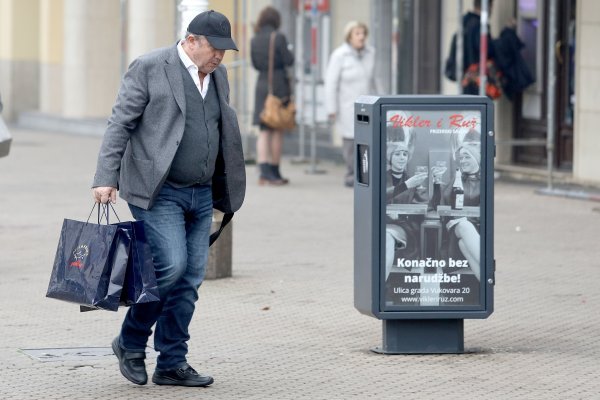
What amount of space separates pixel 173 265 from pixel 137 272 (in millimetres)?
187

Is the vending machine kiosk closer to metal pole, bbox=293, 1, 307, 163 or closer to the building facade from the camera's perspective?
the building facade

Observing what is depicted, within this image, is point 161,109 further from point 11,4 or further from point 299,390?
point 11,4

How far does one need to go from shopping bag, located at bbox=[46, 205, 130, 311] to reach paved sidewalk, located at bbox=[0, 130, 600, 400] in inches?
18.1

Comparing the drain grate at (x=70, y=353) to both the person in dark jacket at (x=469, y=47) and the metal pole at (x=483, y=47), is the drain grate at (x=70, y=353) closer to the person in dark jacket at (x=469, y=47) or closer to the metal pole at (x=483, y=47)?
the metal pole at (x=483, y=47)

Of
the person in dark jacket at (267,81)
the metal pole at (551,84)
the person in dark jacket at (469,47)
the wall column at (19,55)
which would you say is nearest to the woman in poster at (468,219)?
the metal pole at (551,84)

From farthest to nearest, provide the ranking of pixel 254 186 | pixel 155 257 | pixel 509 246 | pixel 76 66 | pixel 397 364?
pixel 76 66
pixel 254 186
pixel 509 246
pixel 397 364
pixel 155 257

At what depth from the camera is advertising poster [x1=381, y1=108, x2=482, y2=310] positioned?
7.66 meters

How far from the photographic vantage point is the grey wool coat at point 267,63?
16.5 metres

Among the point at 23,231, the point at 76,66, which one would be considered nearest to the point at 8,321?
the point at 23,231

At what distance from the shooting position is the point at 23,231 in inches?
509

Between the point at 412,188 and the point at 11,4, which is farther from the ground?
the point at 11,4

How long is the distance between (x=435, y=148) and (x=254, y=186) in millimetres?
8883

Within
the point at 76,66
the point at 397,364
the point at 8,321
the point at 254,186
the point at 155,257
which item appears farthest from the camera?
the point at 76,66

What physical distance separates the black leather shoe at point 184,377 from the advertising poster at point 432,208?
1.11 meters
